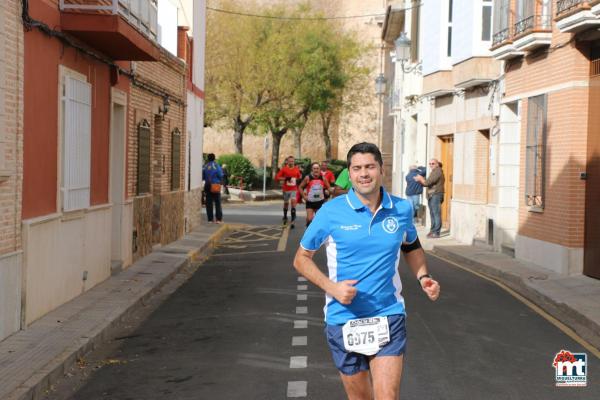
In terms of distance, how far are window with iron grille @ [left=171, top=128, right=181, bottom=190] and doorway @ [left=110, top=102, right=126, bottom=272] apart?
18.6 ft

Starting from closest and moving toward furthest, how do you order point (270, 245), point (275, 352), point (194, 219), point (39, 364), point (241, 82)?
point (39, 364)
point (275, 352)
point (270, 245)
point (194, 219)
point (241, 82)

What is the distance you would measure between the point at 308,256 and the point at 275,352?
367 centimetres

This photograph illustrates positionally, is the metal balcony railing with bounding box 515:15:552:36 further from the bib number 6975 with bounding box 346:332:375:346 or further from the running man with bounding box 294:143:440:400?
the bib number 6975 with bounding box 346:332:375:346

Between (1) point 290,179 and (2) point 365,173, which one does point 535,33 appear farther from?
(2) point 365,173

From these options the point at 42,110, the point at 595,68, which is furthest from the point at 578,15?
the point at 42,110

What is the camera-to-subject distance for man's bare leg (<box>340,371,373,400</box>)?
541 centimetres

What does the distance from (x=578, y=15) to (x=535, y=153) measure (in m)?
4.11

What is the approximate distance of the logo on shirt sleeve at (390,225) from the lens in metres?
5.45

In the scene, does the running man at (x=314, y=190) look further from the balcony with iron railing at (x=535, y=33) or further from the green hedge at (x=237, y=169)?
the green hedge at (x=237, y=169)

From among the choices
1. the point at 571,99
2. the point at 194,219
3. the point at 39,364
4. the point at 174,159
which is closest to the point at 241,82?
the point at 194,219

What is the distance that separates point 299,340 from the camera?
9.64 metres

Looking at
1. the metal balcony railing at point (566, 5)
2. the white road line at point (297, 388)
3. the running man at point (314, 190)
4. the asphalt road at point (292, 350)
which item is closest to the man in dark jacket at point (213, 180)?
the running man at point (314, 190)

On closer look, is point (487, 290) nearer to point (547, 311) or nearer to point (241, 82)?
point (547, 311)

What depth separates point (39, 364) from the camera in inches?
323
